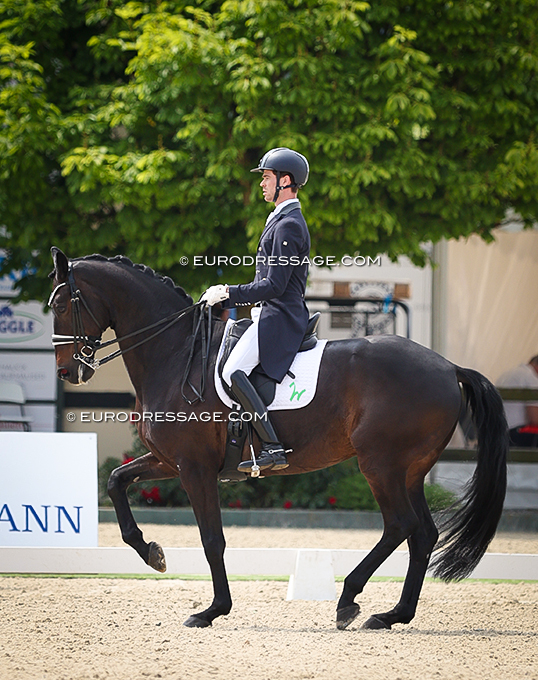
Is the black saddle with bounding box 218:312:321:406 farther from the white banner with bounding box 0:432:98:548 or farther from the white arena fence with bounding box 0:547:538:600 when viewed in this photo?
the white banner with bounding box 0:432:98:548

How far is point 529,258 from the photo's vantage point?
12.3 meters

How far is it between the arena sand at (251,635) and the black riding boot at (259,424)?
92 cm

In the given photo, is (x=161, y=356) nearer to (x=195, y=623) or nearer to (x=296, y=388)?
(x=296, y=388)

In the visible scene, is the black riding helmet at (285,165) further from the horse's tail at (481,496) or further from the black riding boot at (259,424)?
the horse's tail at (481,496)

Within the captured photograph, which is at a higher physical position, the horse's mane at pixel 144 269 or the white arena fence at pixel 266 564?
the horse's mane at pixel 144 269

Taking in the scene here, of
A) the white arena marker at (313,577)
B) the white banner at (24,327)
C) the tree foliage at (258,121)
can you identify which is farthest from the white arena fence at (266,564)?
the white banner at (24,327)

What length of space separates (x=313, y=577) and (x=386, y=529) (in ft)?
3.71

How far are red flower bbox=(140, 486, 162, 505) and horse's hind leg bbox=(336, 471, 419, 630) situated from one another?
504 cm

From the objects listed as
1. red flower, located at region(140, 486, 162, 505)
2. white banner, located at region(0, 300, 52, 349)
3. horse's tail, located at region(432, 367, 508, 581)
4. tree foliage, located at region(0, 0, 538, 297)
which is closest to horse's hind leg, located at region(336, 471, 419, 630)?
horse's tail, located at region(432, 367, 508, 581)

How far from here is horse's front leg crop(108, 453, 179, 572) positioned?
471 centimetres

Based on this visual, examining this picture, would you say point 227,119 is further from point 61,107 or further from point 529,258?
point 529,258

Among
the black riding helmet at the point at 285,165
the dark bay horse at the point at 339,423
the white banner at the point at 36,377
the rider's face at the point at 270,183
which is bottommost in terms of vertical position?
the white banner at the point at 36,377

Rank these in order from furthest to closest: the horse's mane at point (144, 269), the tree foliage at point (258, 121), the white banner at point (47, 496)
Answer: the tree foliage at point (258, 121)
the white banner at point (47, 496)
the horse's mane at point (144, 269)

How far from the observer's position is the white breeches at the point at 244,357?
4.57m
